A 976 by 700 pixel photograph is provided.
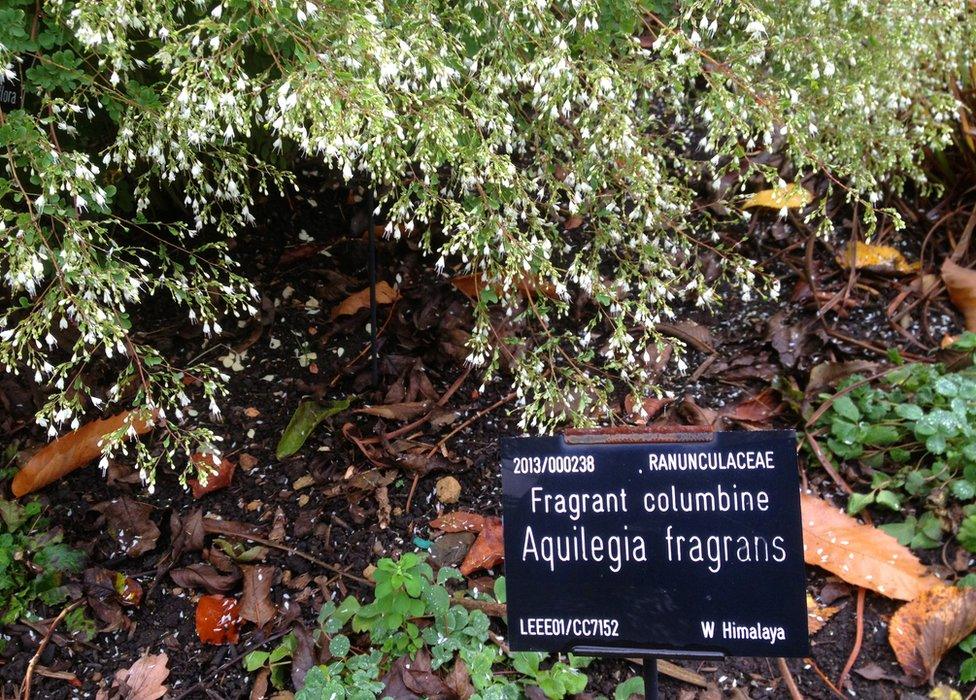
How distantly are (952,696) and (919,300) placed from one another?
152cm

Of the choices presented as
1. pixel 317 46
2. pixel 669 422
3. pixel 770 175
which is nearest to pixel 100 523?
pixel 317 46

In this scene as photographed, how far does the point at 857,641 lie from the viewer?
2.18m

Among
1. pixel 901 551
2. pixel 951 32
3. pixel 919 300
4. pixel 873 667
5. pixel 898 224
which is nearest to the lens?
pixel 898 224

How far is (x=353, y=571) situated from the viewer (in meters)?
2.34

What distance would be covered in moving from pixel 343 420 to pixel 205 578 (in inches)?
25.6

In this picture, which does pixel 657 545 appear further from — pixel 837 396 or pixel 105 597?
pixel 105 597

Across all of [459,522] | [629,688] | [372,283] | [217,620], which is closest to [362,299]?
[372,283]

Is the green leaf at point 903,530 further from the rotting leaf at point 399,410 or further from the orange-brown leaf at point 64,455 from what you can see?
the orange-brown leaf at point 64,455

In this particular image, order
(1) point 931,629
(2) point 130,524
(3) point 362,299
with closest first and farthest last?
(1) point 931,629 < (2) point 130,524 < (3) point 362,299

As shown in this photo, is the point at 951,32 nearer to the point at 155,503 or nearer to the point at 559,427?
the point at 559,427

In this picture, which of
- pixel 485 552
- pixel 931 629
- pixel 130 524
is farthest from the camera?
pixel 130 524

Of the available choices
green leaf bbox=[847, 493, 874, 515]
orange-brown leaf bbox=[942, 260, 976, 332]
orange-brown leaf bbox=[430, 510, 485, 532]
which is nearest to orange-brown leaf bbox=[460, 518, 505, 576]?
orange-brown leaf bbox=[430, 510, 485, 532]

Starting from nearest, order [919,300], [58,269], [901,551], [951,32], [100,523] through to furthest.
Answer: [58,269] → [901,551] → [100,523] → [951,32] → [919,300]

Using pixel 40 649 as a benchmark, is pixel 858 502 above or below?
above
